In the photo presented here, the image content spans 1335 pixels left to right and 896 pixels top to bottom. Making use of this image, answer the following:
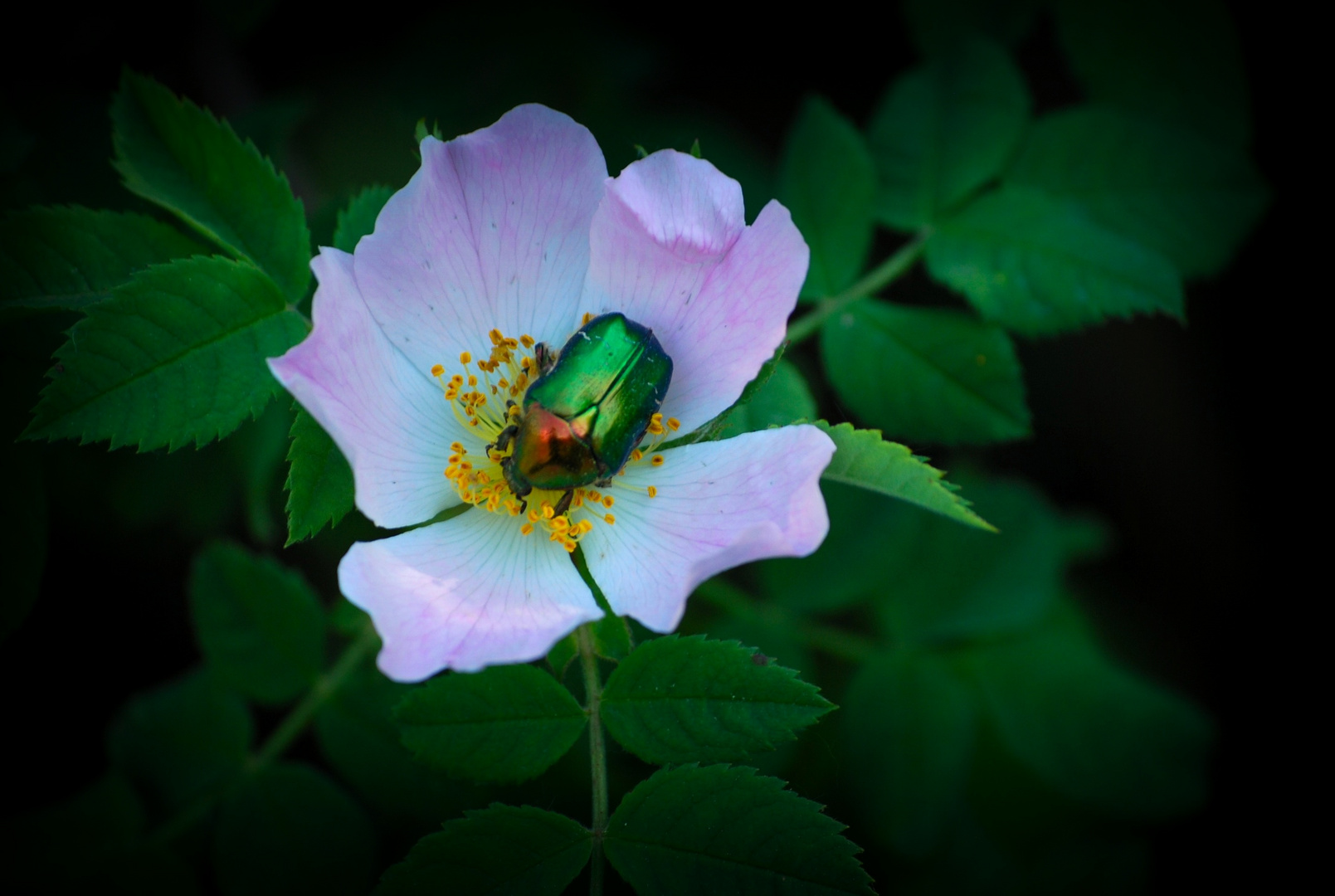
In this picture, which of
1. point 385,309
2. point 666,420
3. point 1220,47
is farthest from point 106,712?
point 1220,47

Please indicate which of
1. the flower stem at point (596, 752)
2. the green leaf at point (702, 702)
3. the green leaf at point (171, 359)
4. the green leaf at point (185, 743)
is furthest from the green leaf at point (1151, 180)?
the green leaf at point (185, 743)

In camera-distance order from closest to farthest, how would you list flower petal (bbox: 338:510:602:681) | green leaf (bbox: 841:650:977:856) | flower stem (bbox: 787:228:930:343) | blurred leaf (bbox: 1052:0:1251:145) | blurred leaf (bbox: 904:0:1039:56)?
flower petal (bbox: 338:510:602:681) < flower stem (bbox: 787:228:930:343) < blurred leaf (bbox: 1052:0:1251:145) < blurred leaf (bbox: 904:0:1039:56) < green leaf (bbox: 841:650:977:856)

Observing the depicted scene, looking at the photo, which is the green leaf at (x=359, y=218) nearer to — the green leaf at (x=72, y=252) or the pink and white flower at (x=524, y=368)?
the pink and white flower at (x=524, y=368)

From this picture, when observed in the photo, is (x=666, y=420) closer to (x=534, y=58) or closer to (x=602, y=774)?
Result: (x=602, y=774)

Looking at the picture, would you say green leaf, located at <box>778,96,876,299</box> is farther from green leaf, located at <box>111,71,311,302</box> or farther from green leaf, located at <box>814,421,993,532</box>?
green leaf, located at <box>111,71,311,302</box>

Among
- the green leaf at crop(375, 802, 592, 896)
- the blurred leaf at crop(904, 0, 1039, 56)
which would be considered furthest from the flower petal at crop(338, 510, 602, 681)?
the blurred leaf at crop(904, 0, 1039, 56)

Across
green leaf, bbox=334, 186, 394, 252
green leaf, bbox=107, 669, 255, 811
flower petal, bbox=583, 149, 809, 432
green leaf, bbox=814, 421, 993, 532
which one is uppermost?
green leaf, bbox=334, 186, 394, 252
